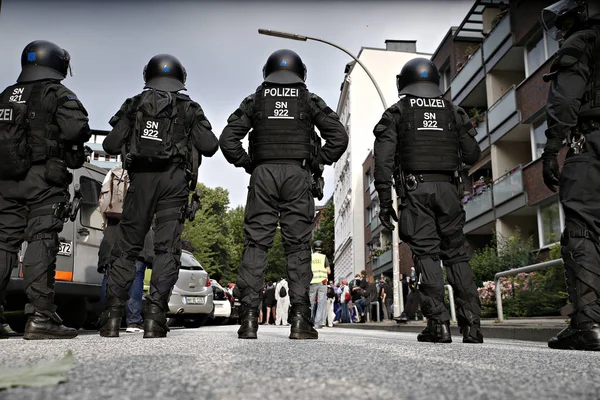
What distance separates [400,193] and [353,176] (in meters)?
43.5

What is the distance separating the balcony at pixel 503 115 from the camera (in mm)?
19141

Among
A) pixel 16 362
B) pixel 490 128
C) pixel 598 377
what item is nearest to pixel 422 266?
pixel 598 377

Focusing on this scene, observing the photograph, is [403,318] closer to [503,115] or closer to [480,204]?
[480,204]

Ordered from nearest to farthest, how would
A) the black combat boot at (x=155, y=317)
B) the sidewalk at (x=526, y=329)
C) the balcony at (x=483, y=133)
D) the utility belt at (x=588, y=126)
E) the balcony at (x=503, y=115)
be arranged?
1. the utility belt at (x=588, y=126)
2. the black combat boot at (x=155, y=317)
3. the sidewalk at (x=526, y=329)
4. the balcony at (x=503, y=115)
5. the balcony at (x=483, y=133)

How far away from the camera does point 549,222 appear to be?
17.3m

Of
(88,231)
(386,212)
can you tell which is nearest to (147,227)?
(386,212)

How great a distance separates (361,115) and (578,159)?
45.8 m

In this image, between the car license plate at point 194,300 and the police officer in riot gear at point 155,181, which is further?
the car license plate at point 194,300

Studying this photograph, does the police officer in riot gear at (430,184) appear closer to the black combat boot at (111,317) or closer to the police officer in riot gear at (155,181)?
the police officer in riot gear at (155,181)

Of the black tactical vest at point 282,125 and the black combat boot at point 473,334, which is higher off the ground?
the black tactical vest at point 282,125

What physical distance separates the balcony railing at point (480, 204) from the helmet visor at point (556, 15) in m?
16.4

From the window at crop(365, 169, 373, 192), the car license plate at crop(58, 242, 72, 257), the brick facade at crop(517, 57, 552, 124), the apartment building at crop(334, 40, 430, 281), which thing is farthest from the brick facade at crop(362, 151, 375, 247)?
the car license plate at crop(58, 242, 72, 257)

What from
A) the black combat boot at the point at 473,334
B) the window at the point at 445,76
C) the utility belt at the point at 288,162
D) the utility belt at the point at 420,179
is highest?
the window at the point at 445,76

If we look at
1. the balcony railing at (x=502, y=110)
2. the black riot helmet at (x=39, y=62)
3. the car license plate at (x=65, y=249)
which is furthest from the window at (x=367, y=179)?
the black riot helmet at (x=39, y=62)
